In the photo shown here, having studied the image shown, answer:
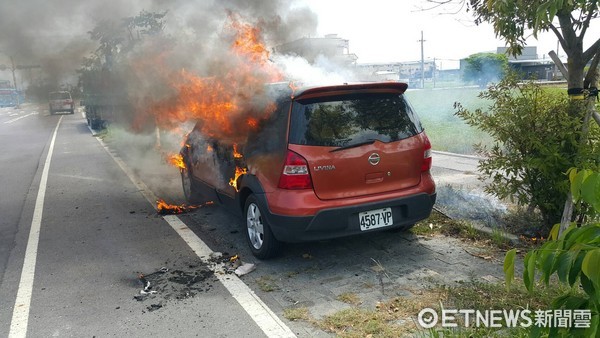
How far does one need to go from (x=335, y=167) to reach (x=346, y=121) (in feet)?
1.53

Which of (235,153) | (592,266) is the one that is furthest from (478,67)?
(592,266)

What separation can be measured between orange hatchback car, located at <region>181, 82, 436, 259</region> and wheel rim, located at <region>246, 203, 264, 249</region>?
0.4 inches

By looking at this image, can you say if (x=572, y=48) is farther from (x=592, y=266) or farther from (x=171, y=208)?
(x=171, y=208)

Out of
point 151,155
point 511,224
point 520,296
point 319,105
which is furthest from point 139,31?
point 520,296

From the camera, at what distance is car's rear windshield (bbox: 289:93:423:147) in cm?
419

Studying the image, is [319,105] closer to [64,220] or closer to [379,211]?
[379,211]

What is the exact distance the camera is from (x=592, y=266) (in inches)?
49.5

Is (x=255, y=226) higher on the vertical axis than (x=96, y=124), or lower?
lower

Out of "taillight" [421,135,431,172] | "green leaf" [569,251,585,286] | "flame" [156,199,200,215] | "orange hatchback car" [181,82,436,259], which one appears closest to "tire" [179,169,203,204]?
"flame" [156,199,200,215]

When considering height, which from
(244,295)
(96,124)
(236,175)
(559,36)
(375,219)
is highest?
(559,36)

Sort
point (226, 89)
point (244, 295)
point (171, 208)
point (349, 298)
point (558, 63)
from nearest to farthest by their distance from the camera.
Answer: point (349, 298)
point (244, 295)
point (558, 63)
point (226, 89)
point (171, 208)

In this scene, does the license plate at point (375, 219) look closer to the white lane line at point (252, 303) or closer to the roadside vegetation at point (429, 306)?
the roadside vegetation at point (429, 306)

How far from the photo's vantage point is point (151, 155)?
12938mm

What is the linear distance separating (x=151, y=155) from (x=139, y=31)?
14.4 feet
